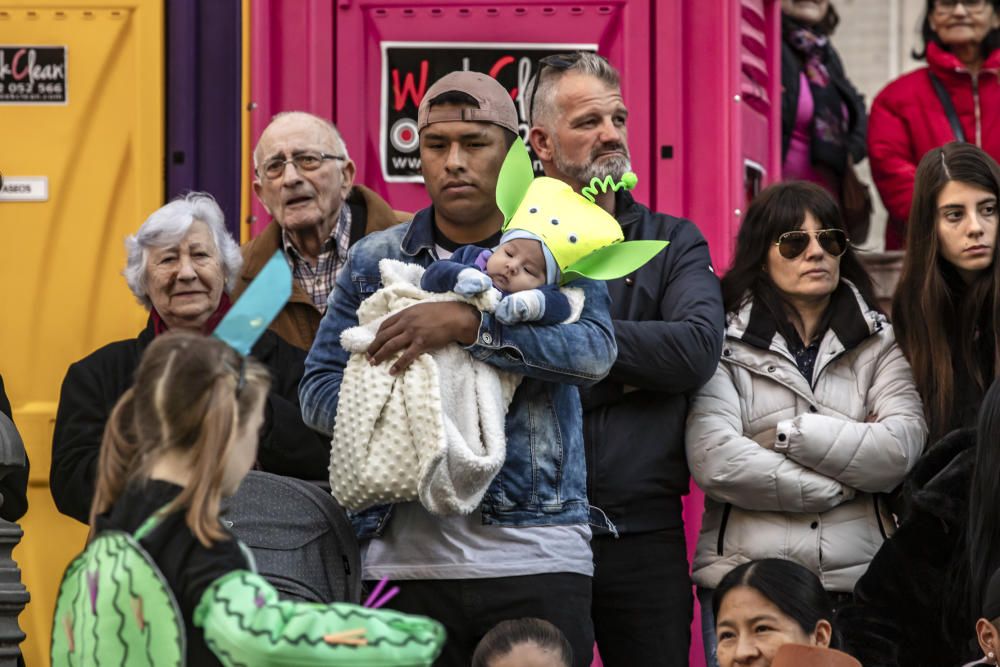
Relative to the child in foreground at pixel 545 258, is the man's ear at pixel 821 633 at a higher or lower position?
lower

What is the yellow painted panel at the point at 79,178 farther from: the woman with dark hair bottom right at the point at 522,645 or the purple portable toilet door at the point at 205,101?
the woman with dark hair bottom right at the point at 522,645

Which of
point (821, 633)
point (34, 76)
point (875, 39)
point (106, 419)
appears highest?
point (875, 39)

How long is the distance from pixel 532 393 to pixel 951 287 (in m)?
1.58

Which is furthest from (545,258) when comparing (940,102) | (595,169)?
(940,102)

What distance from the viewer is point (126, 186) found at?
275 inches

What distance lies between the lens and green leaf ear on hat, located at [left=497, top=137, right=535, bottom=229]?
189 inches

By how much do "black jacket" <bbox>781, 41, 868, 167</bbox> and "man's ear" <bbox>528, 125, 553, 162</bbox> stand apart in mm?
2367

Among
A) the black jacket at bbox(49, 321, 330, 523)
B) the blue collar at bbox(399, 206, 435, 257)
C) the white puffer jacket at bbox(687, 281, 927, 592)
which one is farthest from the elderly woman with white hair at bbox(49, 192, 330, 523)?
the white puffer jacket at bbox(687, 281, 927, 592)

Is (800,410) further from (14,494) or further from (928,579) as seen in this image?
(14,494)

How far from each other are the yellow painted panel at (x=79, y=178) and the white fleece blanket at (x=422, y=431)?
247 cm

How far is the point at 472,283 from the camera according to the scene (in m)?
4.58

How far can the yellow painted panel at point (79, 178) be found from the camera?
6883mm

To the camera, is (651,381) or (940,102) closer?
(651,381)

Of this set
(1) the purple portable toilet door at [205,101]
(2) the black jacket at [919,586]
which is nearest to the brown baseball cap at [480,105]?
(2) the black jacket at [919,586]
